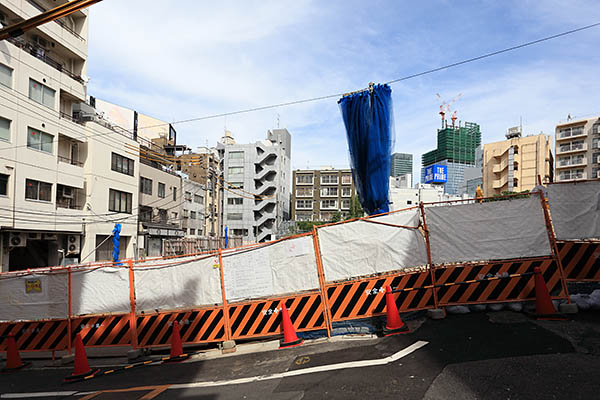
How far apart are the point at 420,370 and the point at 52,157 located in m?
26.8

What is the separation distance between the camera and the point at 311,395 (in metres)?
4.83

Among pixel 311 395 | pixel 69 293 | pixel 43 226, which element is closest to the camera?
pixel 311 395

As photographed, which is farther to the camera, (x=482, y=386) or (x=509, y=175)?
(x=509, y=175)

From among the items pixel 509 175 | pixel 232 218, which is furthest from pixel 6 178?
pixel 509 175

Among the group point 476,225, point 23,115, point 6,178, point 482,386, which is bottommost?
point 482,386

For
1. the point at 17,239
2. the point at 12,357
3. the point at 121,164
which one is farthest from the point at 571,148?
the point at 12,357

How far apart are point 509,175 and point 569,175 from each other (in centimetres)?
951

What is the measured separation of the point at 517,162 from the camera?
6638 centimetres

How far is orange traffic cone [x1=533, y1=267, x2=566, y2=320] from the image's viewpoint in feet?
21.7

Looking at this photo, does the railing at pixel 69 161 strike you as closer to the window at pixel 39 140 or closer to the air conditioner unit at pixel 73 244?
the window at pixel 39 140

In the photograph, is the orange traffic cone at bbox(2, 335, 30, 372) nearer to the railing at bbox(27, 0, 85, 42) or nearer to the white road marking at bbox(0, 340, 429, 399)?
the white road marking at bbox(0, 340, 429, 399)

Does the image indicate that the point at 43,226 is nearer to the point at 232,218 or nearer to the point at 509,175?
the point at 232,218

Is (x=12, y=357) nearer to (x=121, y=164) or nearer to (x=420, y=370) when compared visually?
(x=420, y=370)

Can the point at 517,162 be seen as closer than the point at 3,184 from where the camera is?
No
